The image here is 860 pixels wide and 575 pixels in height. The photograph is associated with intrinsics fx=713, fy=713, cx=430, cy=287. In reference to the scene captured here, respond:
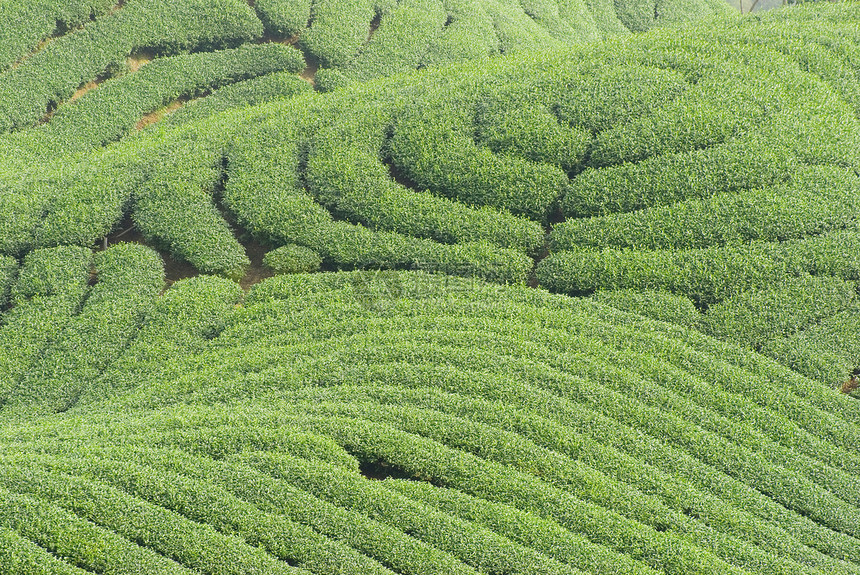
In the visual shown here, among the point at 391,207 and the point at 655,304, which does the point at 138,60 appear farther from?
the point at 655,304

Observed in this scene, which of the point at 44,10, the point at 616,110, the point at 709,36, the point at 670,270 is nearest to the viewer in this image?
the point at 670,270

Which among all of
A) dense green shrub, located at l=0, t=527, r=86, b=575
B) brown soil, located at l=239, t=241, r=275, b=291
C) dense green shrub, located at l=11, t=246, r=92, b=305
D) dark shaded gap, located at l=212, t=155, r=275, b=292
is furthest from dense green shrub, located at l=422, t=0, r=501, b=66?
dense green shrub, located at l=0, t=527, r=86, b=575

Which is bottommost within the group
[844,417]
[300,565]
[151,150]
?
[300,565]

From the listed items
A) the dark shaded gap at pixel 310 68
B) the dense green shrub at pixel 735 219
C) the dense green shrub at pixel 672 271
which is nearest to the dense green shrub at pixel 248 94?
the dark shaded gap at pixel 310 68

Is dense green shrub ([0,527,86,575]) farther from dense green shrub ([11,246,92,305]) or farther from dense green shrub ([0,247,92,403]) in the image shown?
dense green shrub ([11,246,92,305])

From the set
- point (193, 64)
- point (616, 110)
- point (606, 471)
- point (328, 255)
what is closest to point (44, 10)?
point (193, 64)

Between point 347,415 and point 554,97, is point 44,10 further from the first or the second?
point 347,415
